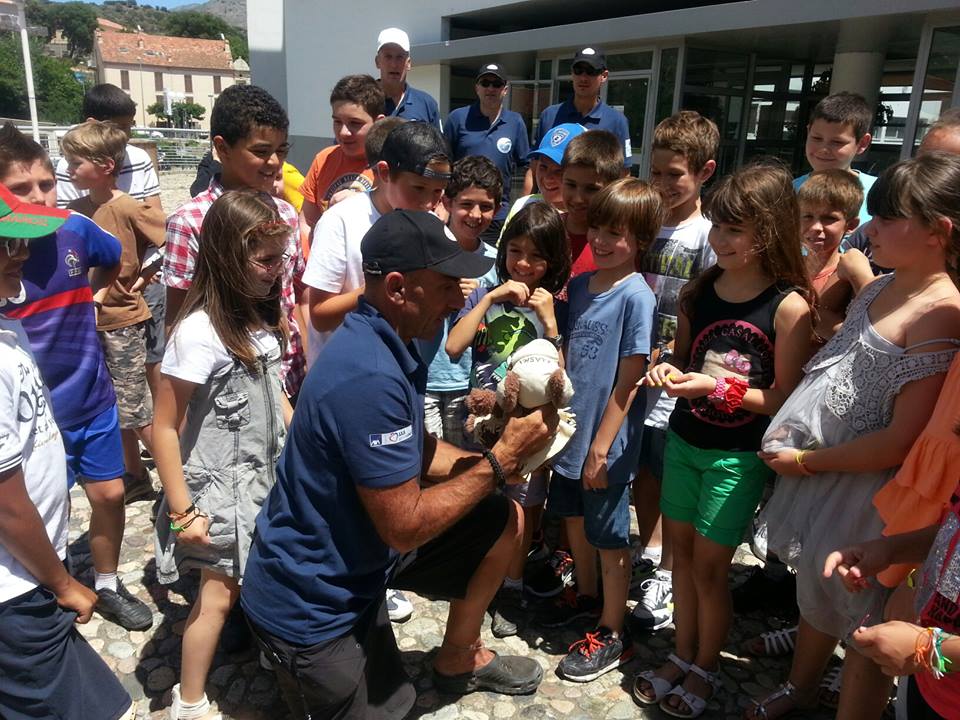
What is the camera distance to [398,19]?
18.9 meters

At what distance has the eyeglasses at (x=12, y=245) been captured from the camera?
1947mm

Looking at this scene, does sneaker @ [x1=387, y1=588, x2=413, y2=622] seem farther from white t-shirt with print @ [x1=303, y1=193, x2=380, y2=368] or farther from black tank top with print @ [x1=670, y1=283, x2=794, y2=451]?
black tank top with print @ [x1=670, y1=283, x2=794, y2=451]

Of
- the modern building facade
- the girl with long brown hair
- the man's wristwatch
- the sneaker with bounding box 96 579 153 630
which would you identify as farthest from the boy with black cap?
the modern building facade

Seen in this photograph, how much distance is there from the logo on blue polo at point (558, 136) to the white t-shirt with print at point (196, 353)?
8.05 feet

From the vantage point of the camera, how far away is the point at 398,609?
3381 mm

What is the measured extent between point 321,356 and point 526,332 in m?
1.18

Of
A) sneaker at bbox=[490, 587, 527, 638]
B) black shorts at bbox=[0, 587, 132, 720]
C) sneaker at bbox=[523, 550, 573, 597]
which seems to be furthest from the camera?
sneaker at bbox=[523, 550, 573, 597]

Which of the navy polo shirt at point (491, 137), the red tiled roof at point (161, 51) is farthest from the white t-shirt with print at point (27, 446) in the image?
the red tiled roof at point (161, 51)

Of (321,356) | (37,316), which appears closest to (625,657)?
(321,356)

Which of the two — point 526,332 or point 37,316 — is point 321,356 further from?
point 37,316

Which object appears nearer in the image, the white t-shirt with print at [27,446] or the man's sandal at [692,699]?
the white t-shirt with print at [27,446]

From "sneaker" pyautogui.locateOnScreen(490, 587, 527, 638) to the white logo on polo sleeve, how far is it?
160cm

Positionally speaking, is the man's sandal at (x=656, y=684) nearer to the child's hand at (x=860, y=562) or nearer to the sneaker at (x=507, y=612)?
the sneaker at (x=507, y=612)

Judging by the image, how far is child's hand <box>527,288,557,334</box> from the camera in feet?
9.77
